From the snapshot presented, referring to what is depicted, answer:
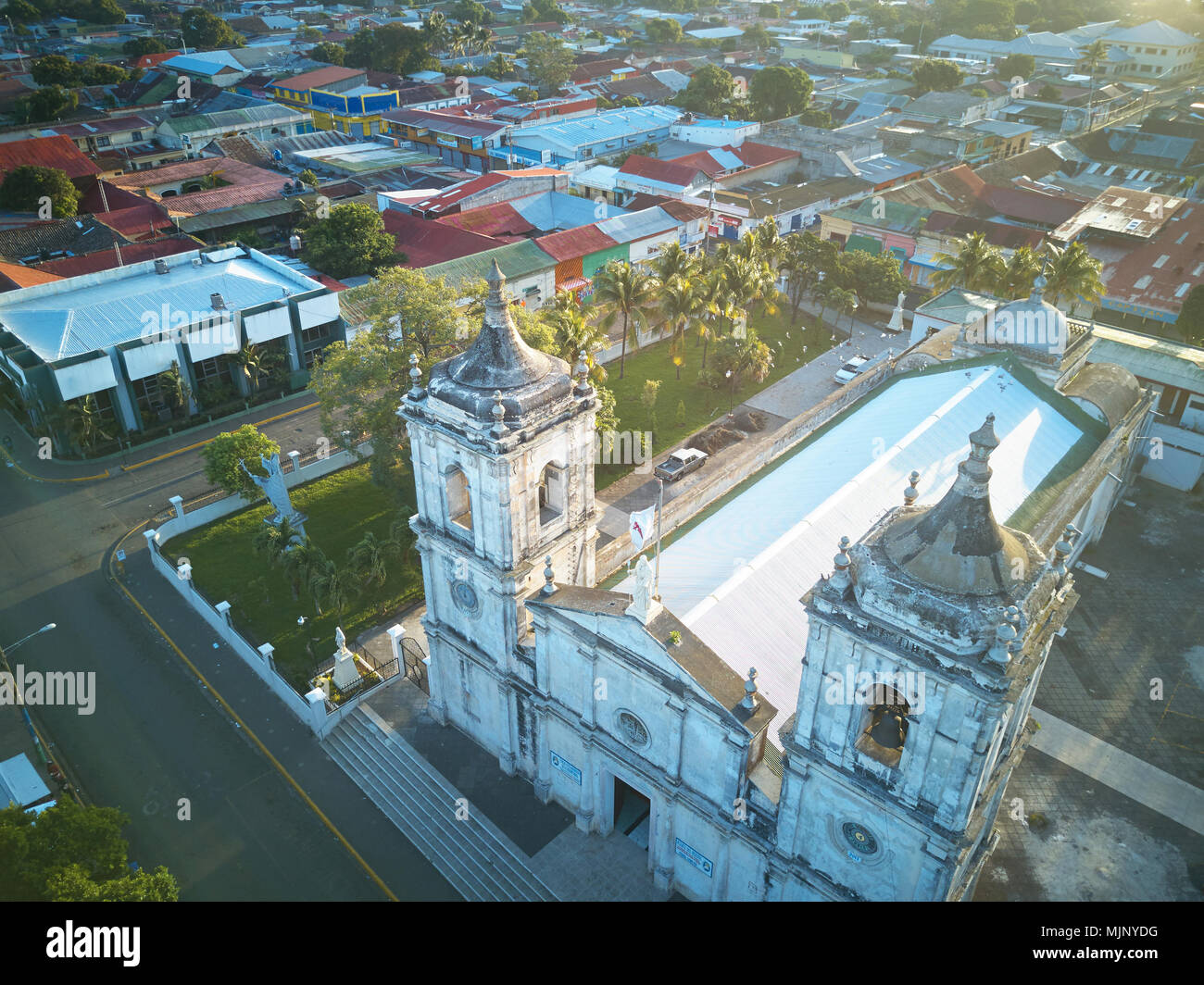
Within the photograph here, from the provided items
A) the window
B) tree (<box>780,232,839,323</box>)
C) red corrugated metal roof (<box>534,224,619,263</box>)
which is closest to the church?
tree (<box>780,232,839,323</box>)

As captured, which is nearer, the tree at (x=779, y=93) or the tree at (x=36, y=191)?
the tree at (x=36, y=191)

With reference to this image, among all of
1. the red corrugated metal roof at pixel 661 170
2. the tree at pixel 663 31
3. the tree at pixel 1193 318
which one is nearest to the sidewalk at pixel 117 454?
the red corrugated metal roof at pixel 661 170

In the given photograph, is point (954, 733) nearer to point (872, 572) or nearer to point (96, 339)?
point (872, 572)

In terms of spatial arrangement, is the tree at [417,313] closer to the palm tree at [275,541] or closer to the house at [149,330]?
the palm tree at [275,541]

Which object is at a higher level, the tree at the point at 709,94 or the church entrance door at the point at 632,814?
the tree at the point at 709,94

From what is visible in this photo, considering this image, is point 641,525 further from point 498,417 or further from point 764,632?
point 764,632

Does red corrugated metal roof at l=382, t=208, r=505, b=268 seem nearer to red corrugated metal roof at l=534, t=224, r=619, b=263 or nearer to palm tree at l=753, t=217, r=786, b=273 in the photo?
red corrugated metal roof at l=534, t=224, r=619, b=263
